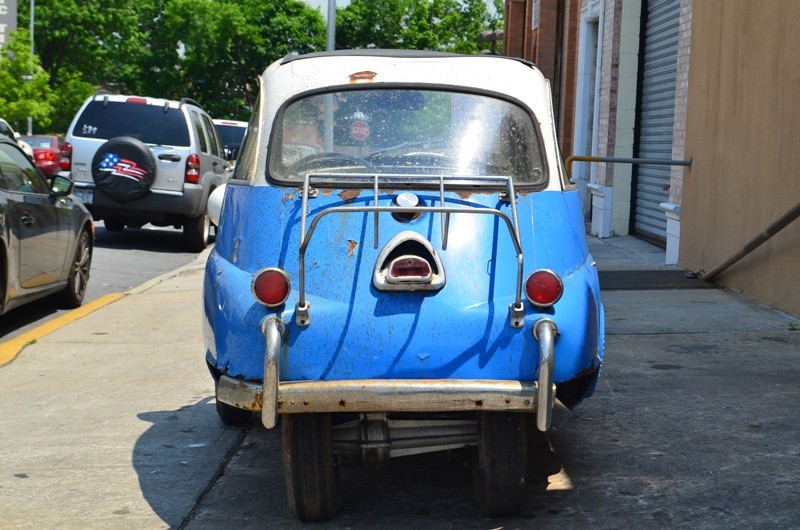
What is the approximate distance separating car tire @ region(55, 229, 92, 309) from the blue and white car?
17.2 feet

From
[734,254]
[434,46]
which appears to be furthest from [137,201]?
[434,46]

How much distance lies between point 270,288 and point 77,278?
21.3 ft

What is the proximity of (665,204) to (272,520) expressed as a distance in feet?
30.9

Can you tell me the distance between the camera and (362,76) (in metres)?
5.84

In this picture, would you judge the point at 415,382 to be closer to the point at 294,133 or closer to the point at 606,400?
the point at 294,133

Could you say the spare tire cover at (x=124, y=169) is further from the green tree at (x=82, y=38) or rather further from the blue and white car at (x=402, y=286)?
the green tree at (x=82, y=38)

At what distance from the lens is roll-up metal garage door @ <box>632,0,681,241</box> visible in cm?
1489

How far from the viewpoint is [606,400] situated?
6.91 m

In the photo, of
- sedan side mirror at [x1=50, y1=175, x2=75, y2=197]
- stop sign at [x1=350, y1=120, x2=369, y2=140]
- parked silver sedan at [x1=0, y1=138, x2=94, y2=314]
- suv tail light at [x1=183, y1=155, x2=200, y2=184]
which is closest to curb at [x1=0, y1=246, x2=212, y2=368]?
parked silver sedan at [x1=0, y1=138, x2=94, y2=314]

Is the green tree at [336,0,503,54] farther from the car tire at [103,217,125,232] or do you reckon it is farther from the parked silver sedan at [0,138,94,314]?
the parked silver sedan at [0,138,94,314]

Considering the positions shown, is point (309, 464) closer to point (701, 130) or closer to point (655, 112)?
point (701, 130)

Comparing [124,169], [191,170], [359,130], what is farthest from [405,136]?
[191,170]

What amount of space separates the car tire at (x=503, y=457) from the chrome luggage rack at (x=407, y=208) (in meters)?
0.39

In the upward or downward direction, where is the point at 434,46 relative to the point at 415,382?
upward
